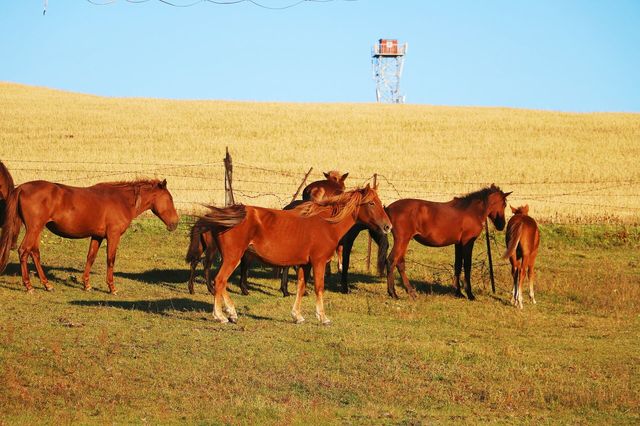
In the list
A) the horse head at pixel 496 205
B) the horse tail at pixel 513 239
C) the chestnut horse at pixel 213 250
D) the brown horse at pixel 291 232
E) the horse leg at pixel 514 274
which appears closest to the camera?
the brown horse at pixel 291 232

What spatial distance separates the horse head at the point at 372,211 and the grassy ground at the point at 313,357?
1468 millimetres

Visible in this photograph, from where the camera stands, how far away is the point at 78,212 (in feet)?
47.4

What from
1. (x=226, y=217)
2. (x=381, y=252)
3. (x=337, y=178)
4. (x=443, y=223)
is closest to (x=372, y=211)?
(x=226, y=217)

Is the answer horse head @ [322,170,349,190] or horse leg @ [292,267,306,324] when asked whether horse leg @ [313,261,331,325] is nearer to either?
horse leg @ [292,267,306,324]

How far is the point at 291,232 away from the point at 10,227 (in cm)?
489

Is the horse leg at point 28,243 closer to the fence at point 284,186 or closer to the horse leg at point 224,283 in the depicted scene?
the horse leg at point 224,283

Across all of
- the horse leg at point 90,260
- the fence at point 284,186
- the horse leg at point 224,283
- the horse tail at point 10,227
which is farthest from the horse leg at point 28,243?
the fence at point 284,186

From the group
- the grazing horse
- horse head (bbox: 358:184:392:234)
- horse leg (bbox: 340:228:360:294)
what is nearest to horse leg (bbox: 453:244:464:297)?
horse leg (bbox: 340:228:360:294)

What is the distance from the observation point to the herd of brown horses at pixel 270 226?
1181cm

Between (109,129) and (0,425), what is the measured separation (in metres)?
43.1

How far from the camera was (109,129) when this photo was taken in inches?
1927

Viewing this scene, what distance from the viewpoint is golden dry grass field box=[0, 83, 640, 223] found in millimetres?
33562

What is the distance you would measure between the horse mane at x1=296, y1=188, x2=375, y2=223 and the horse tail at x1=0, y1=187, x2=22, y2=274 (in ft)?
15.8

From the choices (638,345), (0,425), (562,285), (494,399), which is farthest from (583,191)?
(0,425)
